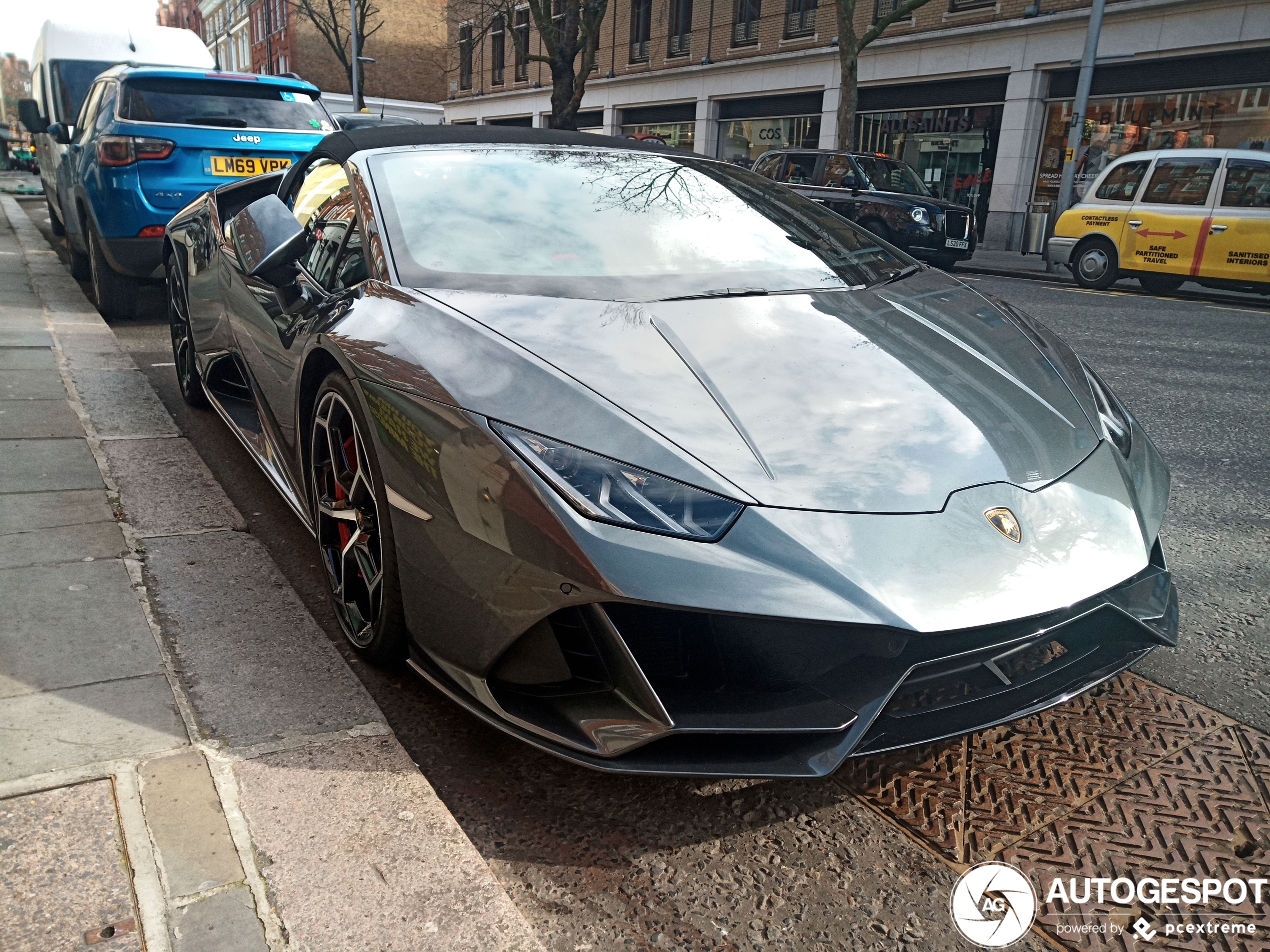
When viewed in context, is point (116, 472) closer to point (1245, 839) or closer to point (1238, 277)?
point (1245, 839)

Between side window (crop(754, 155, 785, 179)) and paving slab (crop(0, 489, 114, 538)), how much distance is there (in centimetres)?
1296

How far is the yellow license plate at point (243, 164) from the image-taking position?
21.4 feet

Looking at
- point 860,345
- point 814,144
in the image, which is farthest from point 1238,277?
point 814,144

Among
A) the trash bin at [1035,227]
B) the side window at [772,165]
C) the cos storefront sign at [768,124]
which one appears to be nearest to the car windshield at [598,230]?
the side window at [772,165]

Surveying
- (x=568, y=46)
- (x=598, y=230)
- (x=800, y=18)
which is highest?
(x=800, y=18)

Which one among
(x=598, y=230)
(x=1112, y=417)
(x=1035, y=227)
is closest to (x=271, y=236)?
(x=598, y=230)

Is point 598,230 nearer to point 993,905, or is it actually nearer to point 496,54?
point 993,905

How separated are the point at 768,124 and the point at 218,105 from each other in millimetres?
22541

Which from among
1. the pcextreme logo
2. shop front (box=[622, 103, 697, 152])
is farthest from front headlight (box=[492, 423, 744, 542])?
shop front (box=[622, 103, 697, 152])

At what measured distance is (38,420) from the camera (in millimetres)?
4102

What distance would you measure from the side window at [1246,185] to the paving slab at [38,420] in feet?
39.7

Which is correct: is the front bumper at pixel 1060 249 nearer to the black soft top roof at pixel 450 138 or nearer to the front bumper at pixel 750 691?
the black soft top roof at pixel 450 138

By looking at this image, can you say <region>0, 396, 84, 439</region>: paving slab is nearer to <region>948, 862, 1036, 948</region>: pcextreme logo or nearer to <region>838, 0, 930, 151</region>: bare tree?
<region>948, 862, 1036, 948</region>: pcextreme logo

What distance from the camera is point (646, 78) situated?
3128 cm
